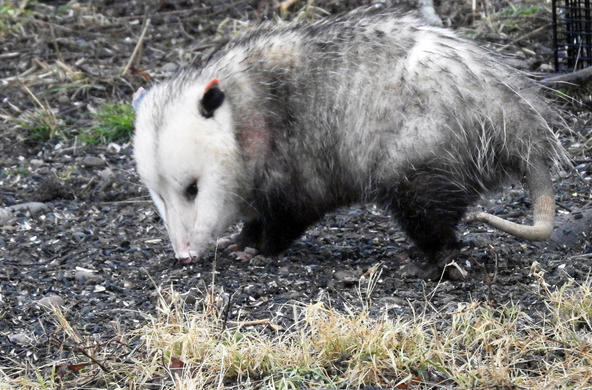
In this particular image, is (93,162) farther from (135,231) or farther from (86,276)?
(86,276)

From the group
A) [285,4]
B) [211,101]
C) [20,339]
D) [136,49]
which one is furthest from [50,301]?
[285,4]

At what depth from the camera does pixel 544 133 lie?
11.7 feet

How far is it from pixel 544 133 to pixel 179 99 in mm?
1340

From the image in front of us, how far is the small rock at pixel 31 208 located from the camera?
15.3 ft

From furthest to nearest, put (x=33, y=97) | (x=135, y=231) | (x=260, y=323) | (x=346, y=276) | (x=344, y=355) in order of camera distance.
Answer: (x=33, y=97)
(x=135, y=231)
(x=346, y=276)
(x=260, y=323)
(x=344, y=355)

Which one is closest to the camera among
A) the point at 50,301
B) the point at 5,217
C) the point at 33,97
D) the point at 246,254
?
the point at 50,301

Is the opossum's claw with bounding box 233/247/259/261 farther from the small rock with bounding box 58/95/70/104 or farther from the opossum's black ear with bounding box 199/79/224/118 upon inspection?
the small rock with bounding box 58/95/70/104

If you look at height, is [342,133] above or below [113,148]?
above

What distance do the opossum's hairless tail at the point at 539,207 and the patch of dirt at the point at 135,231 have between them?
0.18m

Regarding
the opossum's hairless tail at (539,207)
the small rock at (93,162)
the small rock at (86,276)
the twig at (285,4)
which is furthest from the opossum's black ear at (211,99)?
the twig at (285,4)

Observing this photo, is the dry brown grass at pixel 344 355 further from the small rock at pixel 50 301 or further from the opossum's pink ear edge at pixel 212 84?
the opossum's pink ear edge at pixel 212 84

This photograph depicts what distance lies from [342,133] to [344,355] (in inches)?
41.6

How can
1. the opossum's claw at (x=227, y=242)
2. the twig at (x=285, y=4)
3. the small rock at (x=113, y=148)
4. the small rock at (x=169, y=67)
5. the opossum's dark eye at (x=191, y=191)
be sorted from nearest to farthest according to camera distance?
the opossum's dark eye at (x=191, y=191), the opossum's claw at (x=227, y=242), the small rock at (x=113, y=148), the small rock at (x=169, y=67), the twig at (x=285, y=4)

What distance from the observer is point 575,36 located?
5.13 m
